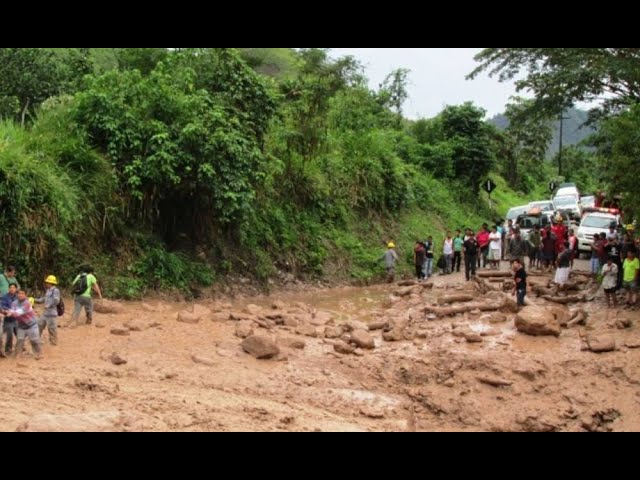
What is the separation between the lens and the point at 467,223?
1236 inches

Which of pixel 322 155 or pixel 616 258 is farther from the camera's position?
pixel 322 155

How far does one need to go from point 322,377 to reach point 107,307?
515 cm

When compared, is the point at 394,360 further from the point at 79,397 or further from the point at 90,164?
the point at 90,164

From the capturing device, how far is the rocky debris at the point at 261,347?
1184 cm

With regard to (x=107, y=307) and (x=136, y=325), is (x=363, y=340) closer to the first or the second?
(x=136, y=325)

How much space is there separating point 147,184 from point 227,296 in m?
3.60

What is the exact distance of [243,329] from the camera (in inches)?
518

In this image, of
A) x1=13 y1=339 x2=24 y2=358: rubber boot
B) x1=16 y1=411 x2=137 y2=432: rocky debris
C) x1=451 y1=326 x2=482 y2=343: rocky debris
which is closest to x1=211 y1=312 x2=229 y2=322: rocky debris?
x1=13 y1=339 x2=24 y2=358: rubber boot

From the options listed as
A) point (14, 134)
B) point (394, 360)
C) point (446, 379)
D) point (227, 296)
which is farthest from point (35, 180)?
point (446, 379)

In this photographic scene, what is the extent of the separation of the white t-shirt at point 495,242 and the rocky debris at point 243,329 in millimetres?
10194

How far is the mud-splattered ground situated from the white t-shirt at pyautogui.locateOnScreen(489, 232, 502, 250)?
20.2 feet

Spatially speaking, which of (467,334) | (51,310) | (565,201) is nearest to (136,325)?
(51,310)

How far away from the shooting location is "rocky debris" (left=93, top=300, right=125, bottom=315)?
13.8 metres
